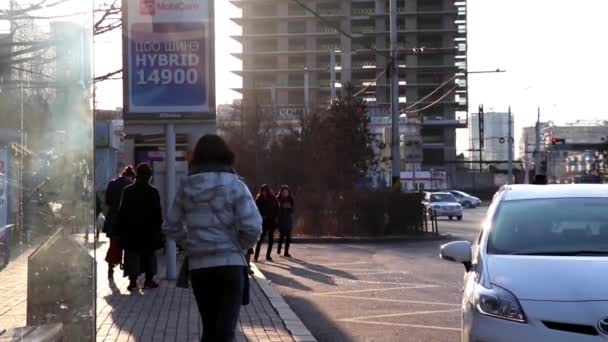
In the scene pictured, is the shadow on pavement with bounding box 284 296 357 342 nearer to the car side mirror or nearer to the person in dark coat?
the person in dark coat

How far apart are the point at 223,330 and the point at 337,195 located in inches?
912

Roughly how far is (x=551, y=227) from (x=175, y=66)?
734 centimetres

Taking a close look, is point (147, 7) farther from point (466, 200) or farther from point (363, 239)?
point (466, 200)

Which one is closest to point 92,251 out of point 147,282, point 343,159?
point 147,282

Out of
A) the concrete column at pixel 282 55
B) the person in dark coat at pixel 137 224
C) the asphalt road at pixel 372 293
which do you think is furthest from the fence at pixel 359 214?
the concrete column at pixel 282 55

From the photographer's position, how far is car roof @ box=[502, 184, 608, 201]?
7.84 metres

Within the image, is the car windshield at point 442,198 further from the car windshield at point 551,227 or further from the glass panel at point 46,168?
the glass panel at point 46,168

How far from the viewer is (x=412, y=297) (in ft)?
42.5

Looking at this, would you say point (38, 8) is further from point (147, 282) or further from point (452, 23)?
point (452, 23)

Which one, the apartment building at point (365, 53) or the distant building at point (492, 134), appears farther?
the distant building at point (492, 134)

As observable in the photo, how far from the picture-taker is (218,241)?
6090 millimetres

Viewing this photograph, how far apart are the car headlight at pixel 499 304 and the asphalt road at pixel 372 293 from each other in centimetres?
321

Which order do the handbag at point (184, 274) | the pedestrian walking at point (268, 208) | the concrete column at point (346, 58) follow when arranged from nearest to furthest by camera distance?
the handbag at point (184, 274) → the pedestrian walking at point (268, 208) → the concrete column at point (346, 58)

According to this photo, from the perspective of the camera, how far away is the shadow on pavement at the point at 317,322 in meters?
9.68
